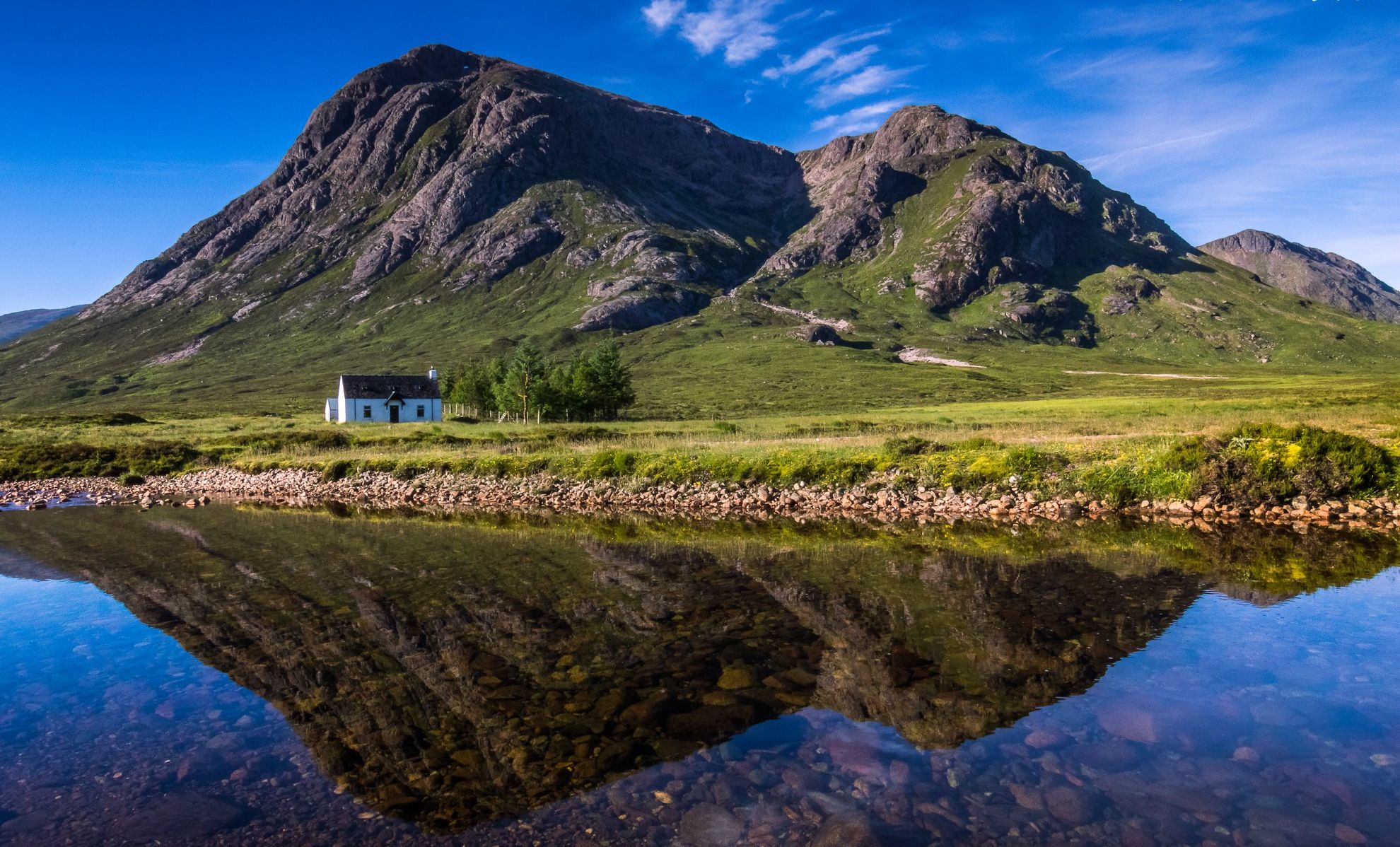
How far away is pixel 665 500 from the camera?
36.9m

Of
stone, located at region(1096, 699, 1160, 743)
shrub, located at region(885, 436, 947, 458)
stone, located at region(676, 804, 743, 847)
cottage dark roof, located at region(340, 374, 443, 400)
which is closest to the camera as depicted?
stone, located at region(676, 804, 743, 847)

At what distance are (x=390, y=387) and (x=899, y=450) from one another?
92086 millimetres

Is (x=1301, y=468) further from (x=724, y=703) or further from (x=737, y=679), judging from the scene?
(x=724, y=703)

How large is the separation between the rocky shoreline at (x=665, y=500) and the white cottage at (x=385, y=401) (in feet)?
178

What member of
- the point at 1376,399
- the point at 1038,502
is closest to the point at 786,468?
the point at 1038,502

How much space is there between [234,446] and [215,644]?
2092 inches

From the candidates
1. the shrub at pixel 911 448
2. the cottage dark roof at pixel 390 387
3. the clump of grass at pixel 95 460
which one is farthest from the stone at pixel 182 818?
the cottage dark roof at pixel 390 387

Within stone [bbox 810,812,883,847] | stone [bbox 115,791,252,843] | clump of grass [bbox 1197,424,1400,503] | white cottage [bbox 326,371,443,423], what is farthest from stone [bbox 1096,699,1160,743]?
white cottage [bbox 326,371,443,423]

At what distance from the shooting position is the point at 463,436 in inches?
2512

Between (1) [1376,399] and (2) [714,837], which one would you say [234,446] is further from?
(1) [1376,399]

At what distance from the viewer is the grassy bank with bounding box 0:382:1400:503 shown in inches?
1161

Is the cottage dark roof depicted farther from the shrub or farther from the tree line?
the shrub

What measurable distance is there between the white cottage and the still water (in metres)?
90.4

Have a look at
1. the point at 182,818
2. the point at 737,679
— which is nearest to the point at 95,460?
the point at 182,818
